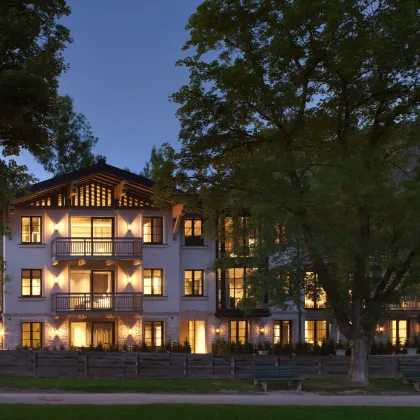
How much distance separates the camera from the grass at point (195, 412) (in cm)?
1938

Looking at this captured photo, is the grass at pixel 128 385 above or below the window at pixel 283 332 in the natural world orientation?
below

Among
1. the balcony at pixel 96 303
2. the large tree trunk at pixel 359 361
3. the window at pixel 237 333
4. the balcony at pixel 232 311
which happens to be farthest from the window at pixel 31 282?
the large tree trunk at pixel 359 361

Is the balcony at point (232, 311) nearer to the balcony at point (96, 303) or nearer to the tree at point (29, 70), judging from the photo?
the balcony at point (96, 303)

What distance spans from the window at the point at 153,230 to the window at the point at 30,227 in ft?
→ 19.3

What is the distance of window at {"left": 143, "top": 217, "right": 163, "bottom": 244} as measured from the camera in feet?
150

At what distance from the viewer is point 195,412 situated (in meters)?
20.3

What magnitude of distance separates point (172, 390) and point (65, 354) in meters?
5.75

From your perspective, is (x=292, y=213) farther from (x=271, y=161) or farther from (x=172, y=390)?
(x=172, y=390)

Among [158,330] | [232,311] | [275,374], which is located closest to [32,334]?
[158,330]

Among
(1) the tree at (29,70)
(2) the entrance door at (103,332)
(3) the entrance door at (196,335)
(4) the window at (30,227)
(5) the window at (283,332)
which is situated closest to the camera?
(1) the tree at (29,70)

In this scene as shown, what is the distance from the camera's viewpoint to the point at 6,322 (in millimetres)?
44062

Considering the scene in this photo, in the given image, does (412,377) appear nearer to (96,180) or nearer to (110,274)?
(110,274)

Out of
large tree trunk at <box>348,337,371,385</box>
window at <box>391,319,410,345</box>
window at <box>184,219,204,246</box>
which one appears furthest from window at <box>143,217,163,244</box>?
large tree trunk at <box>348,337,371,385</box>

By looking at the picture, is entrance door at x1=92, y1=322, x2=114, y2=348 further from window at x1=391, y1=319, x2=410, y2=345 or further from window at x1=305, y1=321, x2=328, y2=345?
window at x1=391, y1=319, x2=410, y2=345
